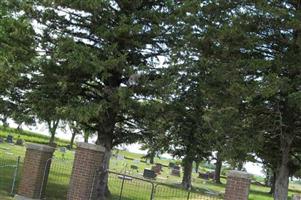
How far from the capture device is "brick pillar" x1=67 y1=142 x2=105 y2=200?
15.1 metres

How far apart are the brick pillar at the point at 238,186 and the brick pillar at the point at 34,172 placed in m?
Answer: 5.82

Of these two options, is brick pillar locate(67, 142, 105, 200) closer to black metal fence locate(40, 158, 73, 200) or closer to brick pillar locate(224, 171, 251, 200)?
black metal fence locate(40, 158, 73, 200)

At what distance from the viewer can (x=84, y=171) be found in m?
15.1

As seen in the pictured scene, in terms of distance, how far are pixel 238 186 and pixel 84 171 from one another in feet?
14.3

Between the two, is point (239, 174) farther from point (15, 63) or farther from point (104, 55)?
point (15, 63)

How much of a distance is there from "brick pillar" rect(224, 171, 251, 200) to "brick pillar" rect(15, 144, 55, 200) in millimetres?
5819

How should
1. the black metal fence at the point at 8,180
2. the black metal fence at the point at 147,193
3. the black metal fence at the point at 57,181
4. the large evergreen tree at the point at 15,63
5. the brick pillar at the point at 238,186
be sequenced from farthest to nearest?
the black metal fence at the point at 147,193 < the large evergreen tree at the point at 15,63 < the black metal fence at the point at 57,181 < the black metal fence at the point at 8,180 < the brick pillar at the point at 238,186

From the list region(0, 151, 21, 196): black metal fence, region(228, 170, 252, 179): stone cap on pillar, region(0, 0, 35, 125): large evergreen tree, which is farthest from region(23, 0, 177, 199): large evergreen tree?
region(228, 170, 252, 179): stone cap on pillar

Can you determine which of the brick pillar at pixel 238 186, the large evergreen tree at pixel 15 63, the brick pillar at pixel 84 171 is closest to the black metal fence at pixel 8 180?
the large evergreen tree at pixel 15 63

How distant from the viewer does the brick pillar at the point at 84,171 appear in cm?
1512

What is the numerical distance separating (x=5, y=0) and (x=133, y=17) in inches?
240

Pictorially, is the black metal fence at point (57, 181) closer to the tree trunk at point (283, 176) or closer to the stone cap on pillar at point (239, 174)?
the stone cap on pillar at point (239, 174)

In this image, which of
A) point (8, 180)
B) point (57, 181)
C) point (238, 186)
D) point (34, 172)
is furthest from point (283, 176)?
point (8, 180)

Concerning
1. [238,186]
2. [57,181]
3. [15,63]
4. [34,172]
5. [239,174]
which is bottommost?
[57,181]
